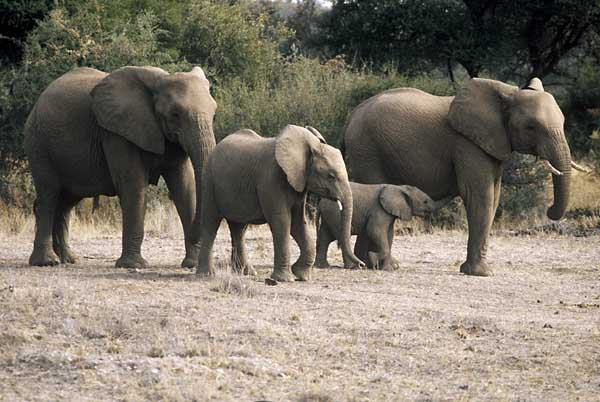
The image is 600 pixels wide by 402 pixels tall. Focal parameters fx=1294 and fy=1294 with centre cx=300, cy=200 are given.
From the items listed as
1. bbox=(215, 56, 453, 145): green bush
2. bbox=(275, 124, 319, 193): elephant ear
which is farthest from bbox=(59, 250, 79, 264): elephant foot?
bbox=(215, 56, 453, 145): green bush

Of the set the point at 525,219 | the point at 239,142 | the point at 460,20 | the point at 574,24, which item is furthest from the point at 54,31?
the point at 574,24

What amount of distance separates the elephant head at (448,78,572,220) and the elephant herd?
0.01 meters

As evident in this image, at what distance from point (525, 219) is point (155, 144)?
9.86 m

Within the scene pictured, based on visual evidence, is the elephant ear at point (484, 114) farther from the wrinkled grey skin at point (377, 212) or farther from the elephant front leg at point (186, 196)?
the elephant front leg at point (186, 196)

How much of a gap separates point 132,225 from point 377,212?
9.35 ft

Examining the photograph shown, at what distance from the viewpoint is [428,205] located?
15.4 meters

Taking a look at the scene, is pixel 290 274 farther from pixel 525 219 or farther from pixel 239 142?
pixel 525 219

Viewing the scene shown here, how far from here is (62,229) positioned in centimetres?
1611

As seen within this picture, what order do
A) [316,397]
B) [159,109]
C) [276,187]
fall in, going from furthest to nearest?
[159,109] < [276,187] < [316,397]

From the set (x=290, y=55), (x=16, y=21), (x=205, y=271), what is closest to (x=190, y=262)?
(x=205, y=271)

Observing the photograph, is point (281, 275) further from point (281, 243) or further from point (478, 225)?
point (478, 225)

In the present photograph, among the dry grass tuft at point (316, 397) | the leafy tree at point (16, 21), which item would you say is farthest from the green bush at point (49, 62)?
the dry grass tuft at point (316, 397)

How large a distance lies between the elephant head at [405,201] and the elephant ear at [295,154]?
2.09 m

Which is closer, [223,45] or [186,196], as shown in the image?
[186,196]
